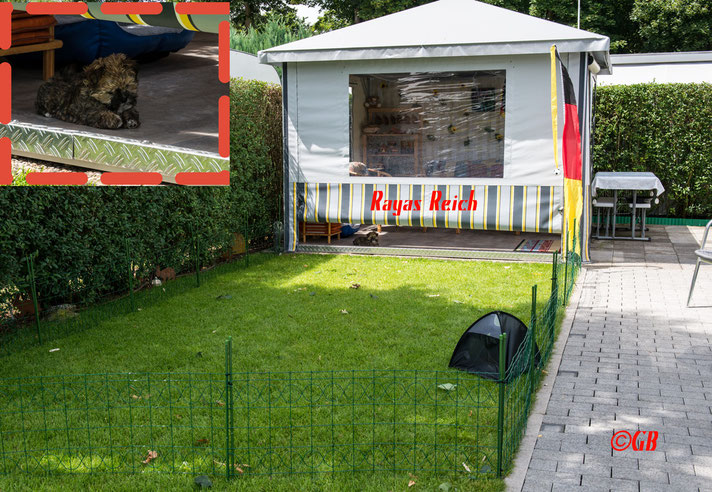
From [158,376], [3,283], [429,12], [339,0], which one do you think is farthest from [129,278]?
[339,0]

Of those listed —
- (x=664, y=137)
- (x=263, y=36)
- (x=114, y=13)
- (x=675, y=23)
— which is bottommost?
(x=114, y=13)

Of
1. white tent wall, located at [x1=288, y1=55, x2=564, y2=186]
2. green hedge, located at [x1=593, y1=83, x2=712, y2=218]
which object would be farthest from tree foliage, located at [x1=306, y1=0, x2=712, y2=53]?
white tent wall, located at [x1=288, y1=55, x2=564, y2=186]

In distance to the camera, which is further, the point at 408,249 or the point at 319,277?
the point at 408,249

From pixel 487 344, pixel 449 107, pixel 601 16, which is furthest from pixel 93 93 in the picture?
pixel 601 16

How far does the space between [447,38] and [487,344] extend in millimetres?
6153

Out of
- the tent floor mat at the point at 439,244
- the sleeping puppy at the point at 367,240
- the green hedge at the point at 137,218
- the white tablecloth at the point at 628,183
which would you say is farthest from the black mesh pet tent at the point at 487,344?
the white tablecloth at the point at 628,183

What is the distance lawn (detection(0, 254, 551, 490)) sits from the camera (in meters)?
4.07

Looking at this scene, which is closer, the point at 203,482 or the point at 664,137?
the point at 203,482

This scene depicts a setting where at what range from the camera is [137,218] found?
8.20 meters

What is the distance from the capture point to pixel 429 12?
36.2 feet

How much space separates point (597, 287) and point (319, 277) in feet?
12.2

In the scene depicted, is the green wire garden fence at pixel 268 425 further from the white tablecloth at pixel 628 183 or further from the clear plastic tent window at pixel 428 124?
the white tablecloth at pixel 628 183

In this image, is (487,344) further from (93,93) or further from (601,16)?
(601,16)

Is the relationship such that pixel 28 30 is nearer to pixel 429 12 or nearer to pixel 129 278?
pixel 129 278
